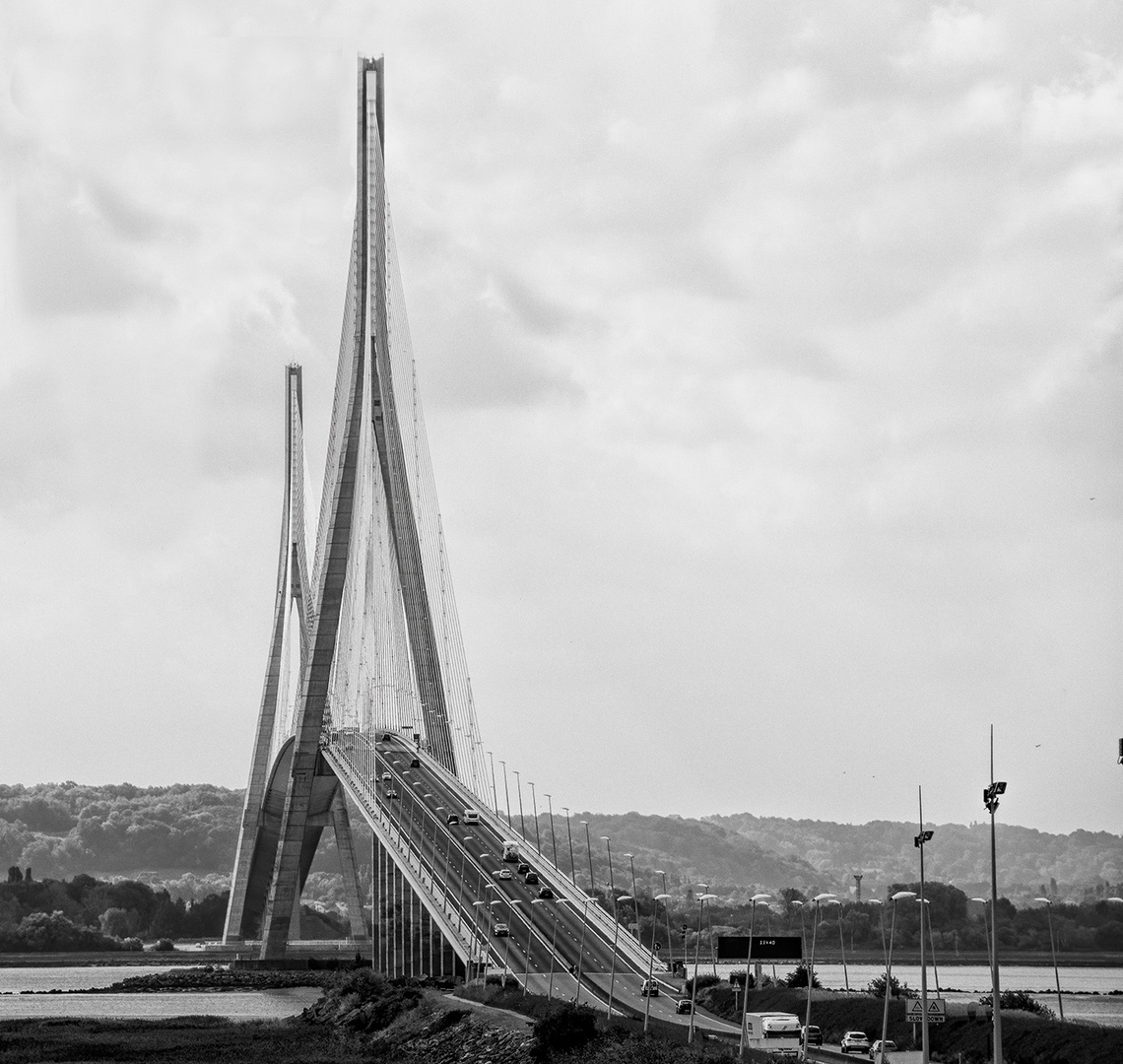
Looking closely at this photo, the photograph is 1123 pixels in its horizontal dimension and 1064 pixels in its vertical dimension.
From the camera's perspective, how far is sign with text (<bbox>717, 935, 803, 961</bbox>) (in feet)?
170

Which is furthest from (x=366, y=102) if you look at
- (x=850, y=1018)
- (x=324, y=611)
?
(x=850, y=1018)

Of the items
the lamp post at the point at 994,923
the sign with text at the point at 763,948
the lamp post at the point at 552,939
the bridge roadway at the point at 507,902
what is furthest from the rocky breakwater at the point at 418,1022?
the lamp post at the point at 994,923

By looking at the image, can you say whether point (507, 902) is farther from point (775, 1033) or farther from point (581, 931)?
point (775, 1033)

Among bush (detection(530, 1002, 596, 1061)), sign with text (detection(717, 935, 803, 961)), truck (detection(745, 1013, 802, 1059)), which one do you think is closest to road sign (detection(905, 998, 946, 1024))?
truck (detection(745, 1013, 802, 1059))

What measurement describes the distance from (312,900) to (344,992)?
140 m

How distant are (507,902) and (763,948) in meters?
12.0

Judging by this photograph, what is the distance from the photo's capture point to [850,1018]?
48500 mm

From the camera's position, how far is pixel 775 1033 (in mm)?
39188

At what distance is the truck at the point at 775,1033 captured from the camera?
38772 millimetres

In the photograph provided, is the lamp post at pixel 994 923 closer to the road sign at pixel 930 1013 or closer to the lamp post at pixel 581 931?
the road sign at pixel 930 1013

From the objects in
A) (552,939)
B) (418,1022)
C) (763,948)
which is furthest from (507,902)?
(763,948)

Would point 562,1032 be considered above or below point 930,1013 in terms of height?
below

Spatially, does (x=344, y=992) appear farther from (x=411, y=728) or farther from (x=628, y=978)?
(x=411, y=728)

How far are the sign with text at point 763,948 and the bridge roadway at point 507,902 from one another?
196 cm
